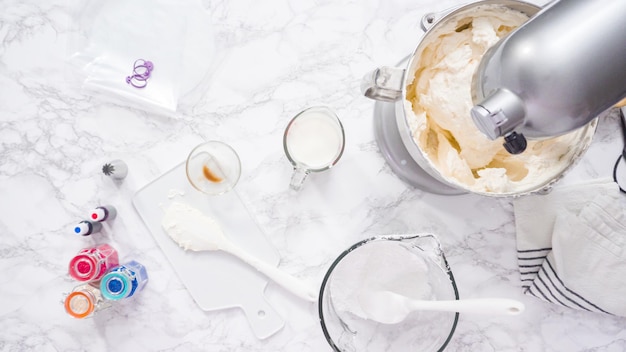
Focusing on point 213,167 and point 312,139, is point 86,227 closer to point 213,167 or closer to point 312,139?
point 213,167

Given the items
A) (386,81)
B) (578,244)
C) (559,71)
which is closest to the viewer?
(559,71)

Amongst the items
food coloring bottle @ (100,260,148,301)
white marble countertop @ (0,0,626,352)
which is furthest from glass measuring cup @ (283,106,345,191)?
food coloring bottle @ (100,260,148,301)

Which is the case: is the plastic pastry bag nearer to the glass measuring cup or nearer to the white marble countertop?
the white marble countertop

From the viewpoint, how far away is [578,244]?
727 millimetres

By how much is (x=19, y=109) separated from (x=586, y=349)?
0.96m

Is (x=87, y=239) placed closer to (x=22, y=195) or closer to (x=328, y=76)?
(x=22, y=195)

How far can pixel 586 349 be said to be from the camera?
79 centimetres

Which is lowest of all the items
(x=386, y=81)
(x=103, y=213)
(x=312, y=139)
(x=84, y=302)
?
(x=84, y=302)

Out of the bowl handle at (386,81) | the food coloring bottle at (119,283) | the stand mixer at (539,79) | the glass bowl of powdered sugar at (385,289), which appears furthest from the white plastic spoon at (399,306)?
the food coloring bottle at (119,283)

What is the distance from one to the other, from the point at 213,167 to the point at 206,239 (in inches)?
4.3

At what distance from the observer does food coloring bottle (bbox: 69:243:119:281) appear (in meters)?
0.75

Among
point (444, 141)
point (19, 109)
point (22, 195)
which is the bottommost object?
point (22, 195)

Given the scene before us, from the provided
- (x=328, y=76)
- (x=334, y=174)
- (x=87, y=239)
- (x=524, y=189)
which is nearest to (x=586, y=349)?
(x=524, y=189)

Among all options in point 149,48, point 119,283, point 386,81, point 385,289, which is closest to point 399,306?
point 385,289
